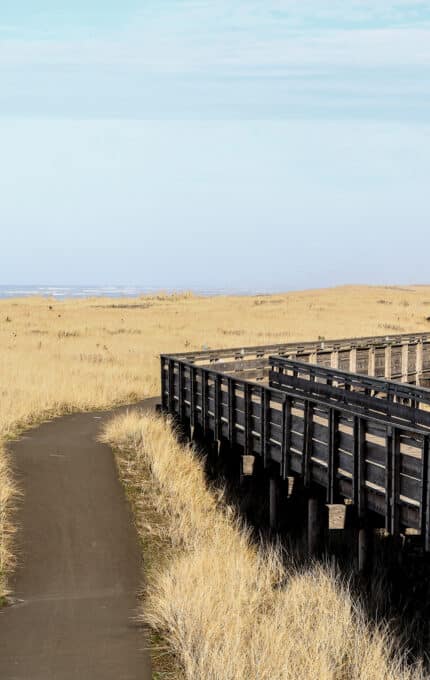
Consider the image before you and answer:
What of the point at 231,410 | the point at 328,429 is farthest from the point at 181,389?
the point at 328,429

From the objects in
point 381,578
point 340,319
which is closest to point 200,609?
point 381,578

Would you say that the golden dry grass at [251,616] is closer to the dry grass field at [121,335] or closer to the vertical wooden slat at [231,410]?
the dry grass field at [121,335]

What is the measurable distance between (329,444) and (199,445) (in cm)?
682

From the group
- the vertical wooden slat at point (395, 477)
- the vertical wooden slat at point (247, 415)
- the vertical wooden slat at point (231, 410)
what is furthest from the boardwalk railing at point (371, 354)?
the vertical wooden slat at point (395, 477)

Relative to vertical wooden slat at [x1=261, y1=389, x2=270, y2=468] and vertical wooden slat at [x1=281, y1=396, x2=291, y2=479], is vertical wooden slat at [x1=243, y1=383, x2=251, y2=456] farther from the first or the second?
vertical wooden slat at [x1=281, y1=396, x2=291, y2=479]

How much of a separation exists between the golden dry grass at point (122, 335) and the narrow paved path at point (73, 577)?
0.51m

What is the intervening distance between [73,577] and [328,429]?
4.11 m

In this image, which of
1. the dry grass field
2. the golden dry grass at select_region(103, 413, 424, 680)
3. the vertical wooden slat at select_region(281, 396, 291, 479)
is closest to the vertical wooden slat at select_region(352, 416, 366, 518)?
the golden dry grass at select_region(103, 413, 424, 680)

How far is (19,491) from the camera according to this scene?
1531cm

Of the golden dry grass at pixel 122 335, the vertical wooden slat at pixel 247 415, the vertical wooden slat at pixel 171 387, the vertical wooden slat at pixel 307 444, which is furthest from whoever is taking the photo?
the golden dry grass at pixel 122 335

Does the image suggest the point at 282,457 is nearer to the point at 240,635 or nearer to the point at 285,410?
the point at 285,410

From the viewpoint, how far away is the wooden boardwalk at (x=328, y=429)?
10.8 metres

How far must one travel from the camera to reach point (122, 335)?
152 feet

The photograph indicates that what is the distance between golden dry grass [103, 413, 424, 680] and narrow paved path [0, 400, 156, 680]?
47 centimetres
